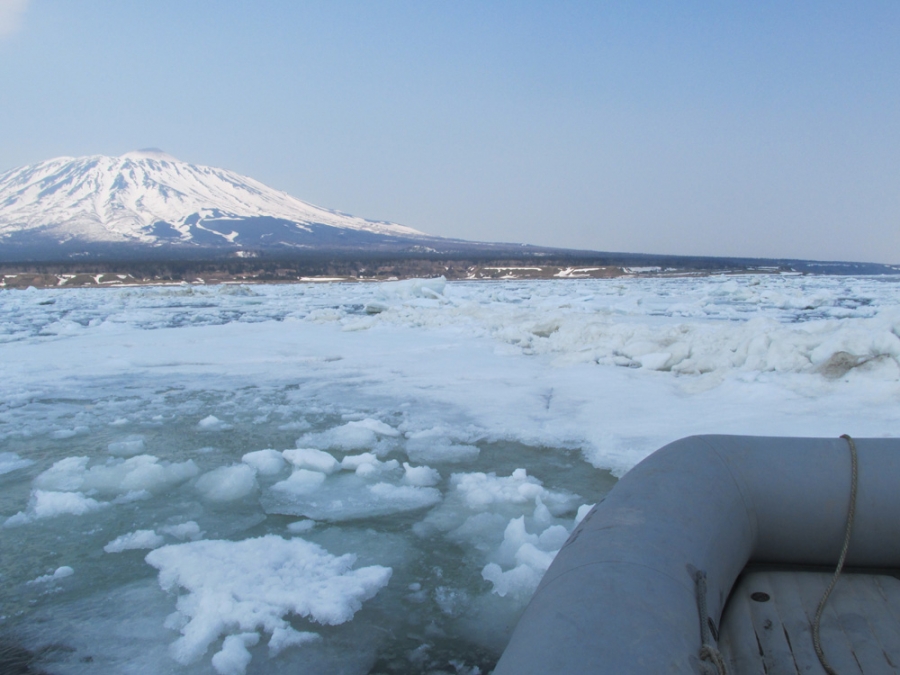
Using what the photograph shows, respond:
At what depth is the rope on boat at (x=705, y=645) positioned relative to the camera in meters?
1.31

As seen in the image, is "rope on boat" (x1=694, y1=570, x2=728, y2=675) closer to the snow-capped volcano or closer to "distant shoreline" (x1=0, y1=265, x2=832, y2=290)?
"distant shoreline" (x1=0, y1=265, x2=832, y2=290)

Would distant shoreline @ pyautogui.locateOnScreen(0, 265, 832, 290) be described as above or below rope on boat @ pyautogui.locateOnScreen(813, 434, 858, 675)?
below

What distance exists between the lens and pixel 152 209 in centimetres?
12850

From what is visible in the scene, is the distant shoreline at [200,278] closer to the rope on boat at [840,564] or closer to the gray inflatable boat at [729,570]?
the gray inflatable boat at [729,570]

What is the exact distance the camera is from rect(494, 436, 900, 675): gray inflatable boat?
1.31 metres

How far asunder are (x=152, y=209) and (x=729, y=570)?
143903mm

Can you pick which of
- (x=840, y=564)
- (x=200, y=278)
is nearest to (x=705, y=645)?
(x=840, y=564)

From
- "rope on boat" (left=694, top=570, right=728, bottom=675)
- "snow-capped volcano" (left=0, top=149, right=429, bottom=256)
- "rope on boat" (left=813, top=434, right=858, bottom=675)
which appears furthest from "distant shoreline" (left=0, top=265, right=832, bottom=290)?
"snow-capped volcano" (left=0, top=149, right=429, bottom=256)

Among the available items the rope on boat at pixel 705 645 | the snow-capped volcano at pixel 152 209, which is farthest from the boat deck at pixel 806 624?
the snow-capped volcano at pixel 152 209

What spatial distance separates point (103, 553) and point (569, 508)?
2202 mm

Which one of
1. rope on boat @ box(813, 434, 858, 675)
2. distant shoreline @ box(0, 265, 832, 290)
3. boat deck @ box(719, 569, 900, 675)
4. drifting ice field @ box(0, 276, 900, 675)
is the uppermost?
rope on boat @ box(813, 434, 858, 675)

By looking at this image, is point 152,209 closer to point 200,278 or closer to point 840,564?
point 200,278

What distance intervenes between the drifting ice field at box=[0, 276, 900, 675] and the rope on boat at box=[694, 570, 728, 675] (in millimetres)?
795

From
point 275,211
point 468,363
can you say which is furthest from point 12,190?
point 468,363
